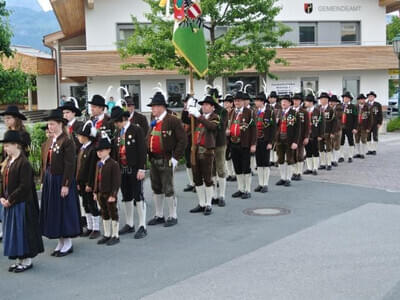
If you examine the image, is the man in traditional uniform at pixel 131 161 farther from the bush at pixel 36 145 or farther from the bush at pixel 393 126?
the bush at pixel 393 126

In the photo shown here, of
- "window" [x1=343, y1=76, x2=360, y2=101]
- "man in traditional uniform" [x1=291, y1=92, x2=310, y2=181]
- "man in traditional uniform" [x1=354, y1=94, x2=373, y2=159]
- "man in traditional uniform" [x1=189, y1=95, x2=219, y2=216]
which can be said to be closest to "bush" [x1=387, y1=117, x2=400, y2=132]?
"window" [x1=343, y1=76, x2=360, y2=101]

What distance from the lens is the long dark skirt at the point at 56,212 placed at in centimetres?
716

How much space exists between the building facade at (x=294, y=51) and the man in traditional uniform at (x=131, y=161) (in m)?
21.3

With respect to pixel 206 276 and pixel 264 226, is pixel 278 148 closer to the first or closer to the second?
pixel 264 226

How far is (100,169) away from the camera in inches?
303

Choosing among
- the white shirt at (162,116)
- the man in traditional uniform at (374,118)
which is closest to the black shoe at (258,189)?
the white shirt at (162,116)

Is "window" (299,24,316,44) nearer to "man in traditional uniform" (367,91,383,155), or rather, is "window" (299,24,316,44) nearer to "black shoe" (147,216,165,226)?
"man in traditional uniform" (367,91,383,155)

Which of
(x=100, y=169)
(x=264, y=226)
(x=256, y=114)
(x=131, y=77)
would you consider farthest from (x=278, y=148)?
(x=131, y=77)

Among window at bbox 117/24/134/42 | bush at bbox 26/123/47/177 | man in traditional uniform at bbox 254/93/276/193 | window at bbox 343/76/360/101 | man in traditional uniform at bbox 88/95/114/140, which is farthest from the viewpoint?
window at bbox 343/76/360/101

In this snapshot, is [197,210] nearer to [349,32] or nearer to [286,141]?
[286,141]

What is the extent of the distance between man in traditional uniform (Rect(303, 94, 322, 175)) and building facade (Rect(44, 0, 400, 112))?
16275 mm

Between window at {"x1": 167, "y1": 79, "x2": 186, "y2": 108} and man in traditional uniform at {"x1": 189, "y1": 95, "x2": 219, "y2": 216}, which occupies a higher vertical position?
window at {"x1": 167, "y1": 79, "x2": 186, "y2": 108}

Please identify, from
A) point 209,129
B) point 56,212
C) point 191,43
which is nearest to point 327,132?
point 191,43

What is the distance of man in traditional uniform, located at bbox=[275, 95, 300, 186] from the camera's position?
40.6 feet
